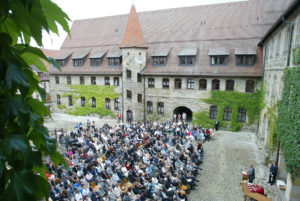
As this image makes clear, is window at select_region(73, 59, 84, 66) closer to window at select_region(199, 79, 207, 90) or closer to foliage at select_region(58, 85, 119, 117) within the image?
foliage at select_region(58, 85, 119, 117)

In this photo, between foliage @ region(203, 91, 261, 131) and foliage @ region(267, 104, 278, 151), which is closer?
foliage @ region(267, 104, 278, 151)

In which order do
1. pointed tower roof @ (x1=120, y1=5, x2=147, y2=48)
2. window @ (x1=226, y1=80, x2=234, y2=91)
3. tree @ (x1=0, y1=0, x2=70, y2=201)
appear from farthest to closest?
→ pointed tower roof @ (x1=120, y1=5, x2=147, y2=48) → window @ (x1=226, y1=80, x2=234, y2=91) → tree @ (x1=0, y1=0, x2=70, y2=201)

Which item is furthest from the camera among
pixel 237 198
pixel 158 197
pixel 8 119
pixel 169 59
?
pixel 169 59

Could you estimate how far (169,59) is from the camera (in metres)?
28.0

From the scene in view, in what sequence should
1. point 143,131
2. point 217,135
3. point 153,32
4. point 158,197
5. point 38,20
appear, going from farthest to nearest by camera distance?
A: 1. point 153,32
2. point 217,135
3. point 143,131
4. point 158,197
5. point 38,20

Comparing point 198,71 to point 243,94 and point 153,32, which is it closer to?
point 243,94

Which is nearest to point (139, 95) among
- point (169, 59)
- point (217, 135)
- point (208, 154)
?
point (169, 59)

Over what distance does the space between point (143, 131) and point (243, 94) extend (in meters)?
12.3

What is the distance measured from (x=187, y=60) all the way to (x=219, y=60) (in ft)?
12.7

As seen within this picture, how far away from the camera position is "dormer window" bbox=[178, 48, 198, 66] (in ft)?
86.7

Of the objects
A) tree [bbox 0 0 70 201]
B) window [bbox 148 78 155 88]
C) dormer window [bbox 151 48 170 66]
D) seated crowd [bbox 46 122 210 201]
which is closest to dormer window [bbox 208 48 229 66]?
dormer window [bbox 151 48 170 66]

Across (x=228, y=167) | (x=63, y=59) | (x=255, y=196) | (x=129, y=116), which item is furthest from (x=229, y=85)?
(x=63, y=59)

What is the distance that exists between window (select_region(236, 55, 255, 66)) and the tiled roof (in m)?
0.53

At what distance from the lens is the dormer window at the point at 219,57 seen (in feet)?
82.3
